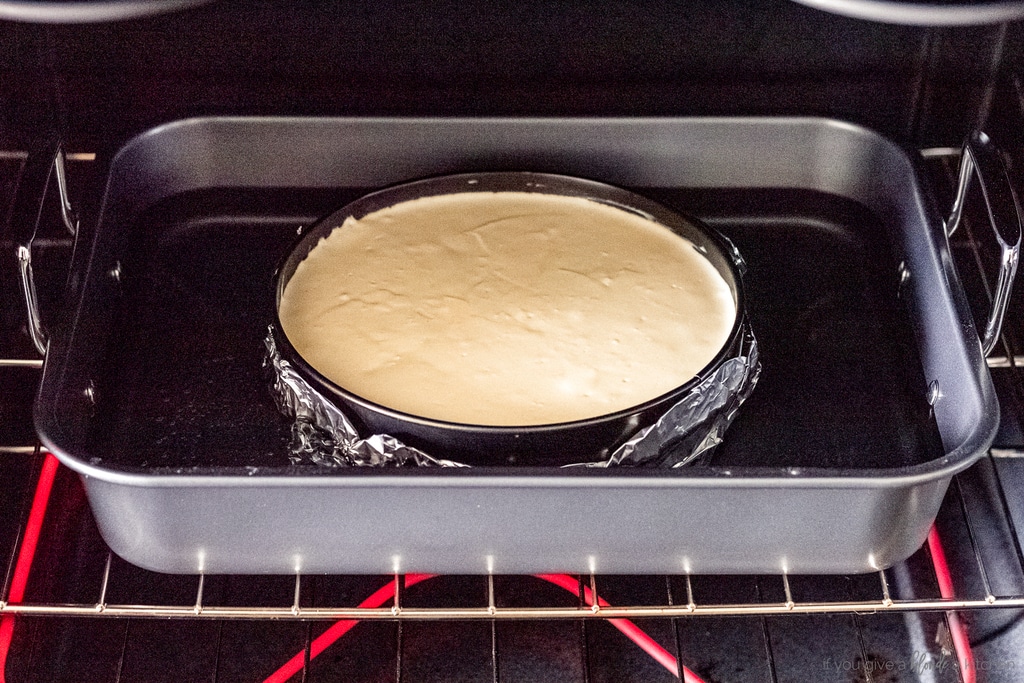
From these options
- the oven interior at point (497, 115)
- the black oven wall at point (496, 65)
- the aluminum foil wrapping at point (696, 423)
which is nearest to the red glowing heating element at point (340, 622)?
the oven interior at point (497, 115)

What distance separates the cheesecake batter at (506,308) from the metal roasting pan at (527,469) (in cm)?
6

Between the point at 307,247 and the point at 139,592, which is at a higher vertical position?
the point at 307,247

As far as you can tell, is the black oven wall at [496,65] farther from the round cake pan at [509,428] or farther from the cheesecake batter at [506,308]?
the round cake pan at [509,428]

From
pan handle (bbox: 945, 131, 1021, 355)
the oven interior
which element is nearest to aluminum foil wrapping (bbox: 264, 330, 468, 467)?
the oven interior

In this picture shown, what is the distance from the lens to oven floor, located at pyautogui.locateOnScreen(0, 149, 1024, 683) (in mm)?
1103

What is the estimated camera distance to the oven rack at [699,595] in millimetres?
916

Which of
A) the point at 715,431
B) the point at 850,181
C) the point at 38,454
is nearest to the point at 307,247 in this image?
the point at 38,454

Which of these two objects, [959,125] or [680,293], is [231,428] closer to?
[680,293]

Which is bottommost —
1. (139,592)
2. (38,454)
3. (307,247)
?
(139,592)

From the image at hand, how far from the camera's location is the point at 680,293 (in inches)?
45.1

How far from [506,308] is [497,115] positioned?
22cm

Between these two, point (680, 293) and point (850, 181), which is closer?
point (680, 293)

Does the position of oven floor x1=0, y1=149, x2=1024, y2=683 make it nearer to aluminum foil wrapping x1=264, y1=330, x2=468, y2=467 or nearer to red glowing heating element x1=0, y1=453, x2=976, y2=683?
red glowing heating element x1=0, y1=453, x2=976, y2=683

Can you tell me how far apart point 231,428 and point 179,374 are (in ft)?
0.30
